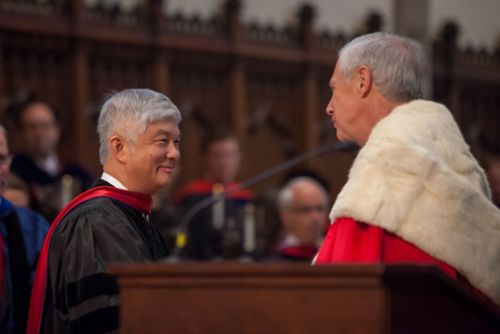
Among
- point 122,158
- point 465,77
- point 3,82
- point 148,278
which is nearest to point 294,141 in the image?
point 465,77

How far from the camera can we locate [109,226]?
4090 mm

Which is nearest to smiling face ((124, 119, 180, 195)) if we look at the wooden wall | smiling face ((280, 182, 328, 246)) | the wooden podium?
the wooden podium

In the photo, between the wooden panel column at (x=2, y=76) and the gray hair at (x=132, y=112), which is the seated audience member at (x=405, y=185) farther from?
the wooden panel column at (x=2, y=76)

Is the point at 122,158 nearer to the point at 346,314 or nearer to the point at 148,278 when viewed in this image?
the point at 148,278

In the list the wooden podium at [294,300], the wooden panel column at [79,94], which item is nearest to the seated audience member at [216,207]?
the wooden panel column at [79,94]

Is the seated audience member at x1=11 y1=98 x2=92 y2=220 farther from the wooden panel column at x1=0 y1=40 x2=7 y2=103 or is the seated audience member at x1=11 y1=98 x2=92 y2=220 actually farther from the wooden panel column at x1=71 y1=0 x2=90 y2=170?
the wooden panel column at x1=71 y1=0 x2=90 y2=170

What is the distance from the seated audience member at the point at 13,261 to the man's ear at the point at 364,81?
1853 millimetres

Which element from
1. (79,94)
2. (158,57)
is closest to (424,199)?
(79,94)

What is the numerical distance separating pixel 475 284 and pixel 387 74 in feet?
2.30

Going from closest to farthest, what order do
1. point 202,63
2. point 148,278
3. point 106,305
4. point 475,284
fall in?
point 148,278, point 475,284, point 106,305, point 202,63

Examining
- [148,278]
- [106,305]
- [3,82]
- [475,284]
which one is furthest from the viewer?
[3,82]

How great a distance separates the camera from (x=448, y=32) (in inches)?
506

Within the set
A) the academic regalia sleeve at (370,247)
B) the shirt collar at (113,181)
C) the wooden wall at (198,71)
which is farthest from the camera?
the wooden wall at (198,71)

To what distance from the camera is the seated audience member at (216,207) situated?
863 cm
